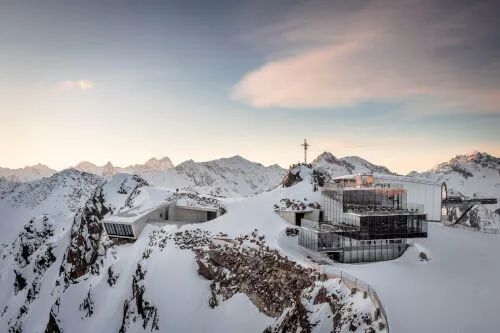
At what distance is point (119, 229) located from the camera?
210 ft

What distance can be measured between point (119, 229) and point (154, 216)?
5.79 m

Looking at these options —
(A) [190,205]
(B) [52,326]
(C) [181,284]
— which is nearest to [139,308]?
(C) [181,284]

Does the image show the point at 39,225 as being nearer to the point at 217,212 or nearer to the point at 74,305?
the point at 74,305

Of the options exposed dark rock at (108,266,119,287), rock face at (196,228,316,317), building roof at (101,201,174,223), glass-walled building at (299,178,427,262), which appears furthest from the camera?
building roof at (101,201,174,223)

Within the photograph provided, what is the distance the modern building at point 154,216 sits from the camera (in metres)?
63.0

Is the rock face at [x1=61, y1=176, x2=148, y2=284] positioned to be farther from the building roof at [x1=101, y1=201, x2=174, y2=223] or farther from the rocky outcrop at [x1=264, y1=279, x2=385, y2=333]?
the rocky outcrop at [x1=264, y1=279, x2=385, y2=333]

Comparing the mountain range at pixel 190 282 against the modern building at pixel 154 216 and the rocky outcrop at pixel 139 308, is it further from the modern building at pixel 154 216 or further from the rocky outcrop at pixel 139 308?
the modern building at pixel 154 216

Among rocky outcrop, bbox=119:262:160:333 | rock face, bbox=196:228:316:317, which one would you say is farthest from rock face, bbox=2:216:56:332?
rock face, bbox=196:228:316:317

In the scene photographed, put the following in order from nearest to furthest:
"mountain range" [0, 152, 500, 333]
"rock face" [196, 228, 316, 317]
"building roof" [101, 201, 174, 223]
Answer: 1. "mountain range" [0, 152, 500, 333]
2. "rock face" [196, 228, 316, 317]
3. "building roof" [101, 201, 174, 223]

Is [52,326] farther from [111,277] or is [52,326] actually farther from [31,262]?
[31,262]

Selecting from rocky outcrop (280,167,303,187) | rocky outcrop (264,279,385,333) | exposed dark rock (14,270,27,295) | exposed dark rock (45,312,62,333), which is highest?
rocky outcrop (280,167,303,187)

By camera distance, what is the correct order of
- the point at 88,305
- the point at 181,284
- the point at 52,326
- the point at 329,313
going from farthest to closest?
the point at 52,326 < the point at 88,305 < the point at 181,284 < the point at 329,313

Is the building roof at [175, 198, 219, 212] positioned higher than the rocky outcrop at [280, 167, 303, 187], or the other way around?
the rocky outcrop at [280, 167, 303, 187]

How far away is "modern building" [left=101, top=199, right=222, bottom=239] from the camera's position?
207ft
